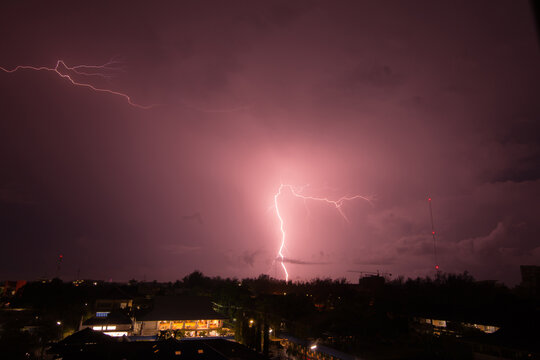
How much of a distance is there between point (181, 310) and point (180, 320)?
162 cm

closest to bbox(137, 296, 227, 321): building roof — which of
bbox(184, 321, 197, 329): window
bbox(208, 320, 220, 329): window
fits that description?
bbox(208, 320, 220, 329): window

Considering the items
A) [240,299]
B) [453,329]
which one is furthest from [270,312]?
[453,329]

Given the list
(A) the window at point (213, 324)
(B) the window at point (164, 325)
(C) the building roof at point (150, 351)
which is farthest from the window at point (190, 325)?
(C) the building roof at point (150, 351)

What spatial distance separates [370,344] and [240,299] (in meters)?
19.4

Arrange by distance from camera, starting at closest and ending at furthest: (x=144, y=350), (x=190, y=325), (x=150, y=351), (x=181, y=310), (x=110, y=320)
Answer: (x=150, y=351) < (x=144, y=350) < (x=110, y=320) < (x=190, y=325) < (x=181, y=310)

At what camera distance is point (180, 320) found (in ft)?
94.8

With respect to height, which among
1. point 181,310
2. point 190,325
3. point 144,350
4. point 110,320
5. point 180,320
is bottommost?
point 190,325

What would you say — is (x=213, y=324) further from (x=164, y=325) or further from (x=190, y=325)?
(x=164, y=325)

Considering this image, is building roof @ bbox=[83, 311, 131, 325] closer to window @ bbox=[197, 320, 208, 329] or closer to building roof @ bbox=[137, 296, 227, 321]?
building roof @ bbox=[137, 296, 227, 321]

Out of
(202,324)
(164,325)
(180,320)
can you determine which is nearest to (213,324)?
(202,324)

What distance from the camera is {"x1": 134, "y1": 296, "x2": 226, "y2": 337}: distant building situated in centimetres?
2812

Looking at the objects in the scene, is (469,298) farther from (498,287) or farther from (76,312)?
(76,312)

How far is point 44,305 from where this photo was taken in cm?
3612

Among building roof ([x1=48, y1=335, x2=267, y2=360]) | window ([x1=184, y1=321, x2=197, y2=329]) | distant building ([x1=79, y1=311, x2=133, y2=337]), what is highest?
building roof ([x1=48, y1=335, x2=267, y2=360])
